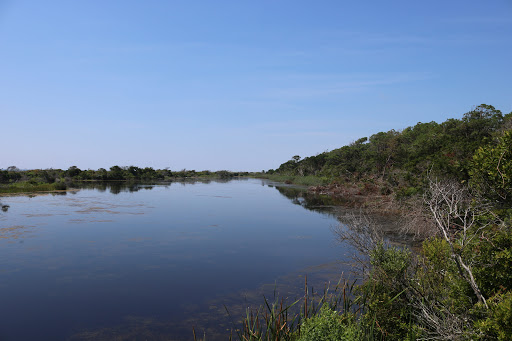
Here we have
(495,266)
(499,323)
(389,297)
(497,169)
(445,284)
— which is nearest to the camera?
(499,323)

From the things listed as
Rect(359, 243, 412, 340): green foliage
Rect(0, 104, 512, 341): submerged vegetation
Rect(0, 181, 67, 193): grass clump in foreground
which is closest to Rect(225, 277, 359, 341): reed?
Rect(0, 104, 512, 341): submerged vegetation

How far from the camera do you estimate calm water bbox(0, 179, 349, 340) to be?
938cm

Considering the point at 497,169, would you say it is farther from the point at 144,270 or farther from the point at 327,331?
the point at 144,270

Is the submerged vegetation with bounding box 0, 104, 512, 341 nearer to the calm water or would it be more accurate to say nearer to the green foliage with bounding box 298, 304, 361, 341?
the green foliage with bounding box 298, 304, 361, 341

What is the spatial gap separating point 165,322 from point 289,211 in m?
24.9

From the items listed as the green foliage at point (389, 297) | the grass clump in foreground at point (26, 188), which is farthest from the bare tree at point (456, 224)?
the grass clump in foreground at point (26, 188)

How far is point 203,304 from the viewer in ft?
35.2

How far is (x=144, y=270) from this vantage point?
46.3 feet

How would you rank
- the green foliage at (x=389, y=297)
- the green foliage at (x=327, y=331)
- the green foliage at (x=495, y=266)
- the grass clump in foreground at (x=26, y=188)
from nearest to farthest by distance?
the green foliage at (x=327, y=331), the green foliage at (x=495, y=266), the green foliage at (x=389, y=297), the grass clump in foreground at (x=26, y=188)

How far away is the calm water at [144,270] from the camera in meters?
9.38

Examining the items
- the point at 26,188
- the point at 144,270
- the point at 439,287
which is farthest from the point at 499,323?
the point at 26,188

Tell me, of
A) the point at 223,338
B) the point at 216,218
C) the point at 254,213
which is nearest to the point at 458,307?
the point at 223,338

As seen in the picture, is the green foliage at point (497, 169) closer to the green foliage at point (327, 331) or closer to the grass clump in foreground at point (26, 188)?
the green foliage at point (327, 331)

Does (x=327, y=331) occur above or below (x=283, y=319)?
above
